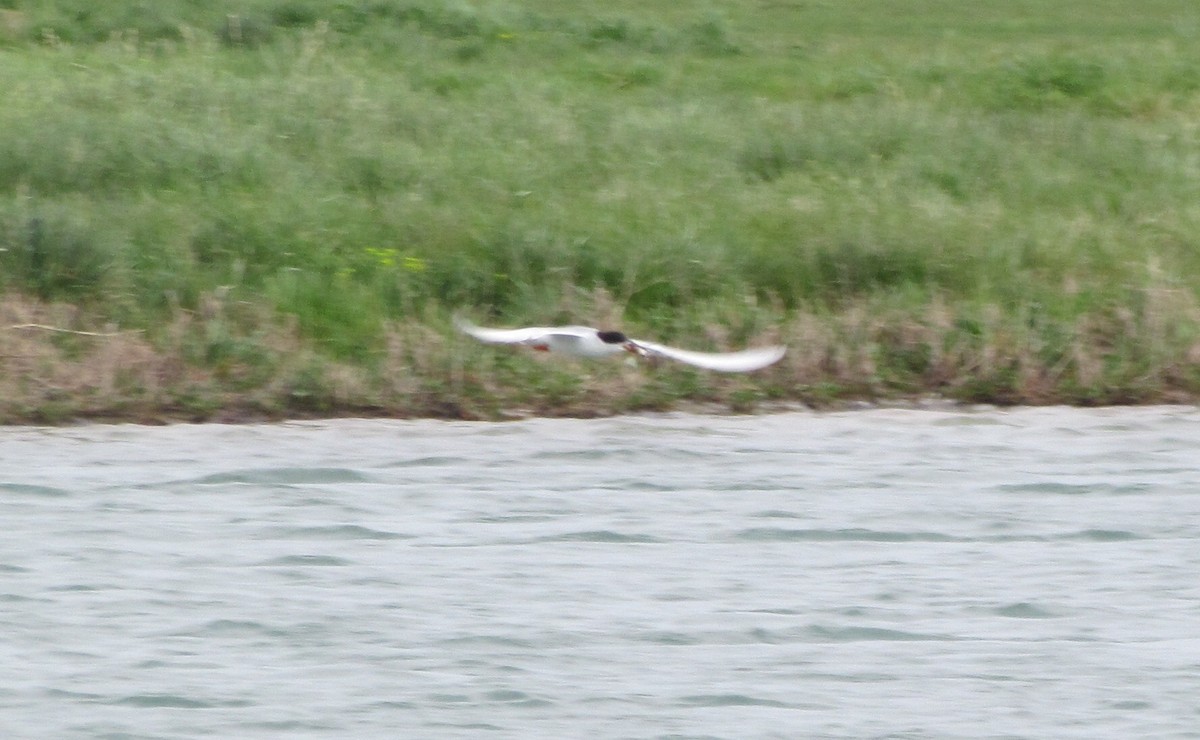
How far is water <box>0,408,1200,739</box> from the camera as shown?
5.53 meters

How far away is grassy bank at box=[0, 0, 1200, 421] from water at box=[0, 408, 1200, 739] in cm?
31

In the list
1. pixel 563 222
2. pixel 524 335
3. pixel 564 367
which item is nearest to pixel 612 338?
pixel 524 335

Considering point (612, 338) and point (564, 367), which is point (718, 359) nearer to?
point (612, 338)

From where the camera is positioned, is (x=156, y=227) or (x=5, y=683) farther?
(x=156, y=227)

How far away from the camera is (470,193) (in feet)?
33.8

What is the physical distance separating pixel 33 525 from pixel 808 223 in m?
4.15

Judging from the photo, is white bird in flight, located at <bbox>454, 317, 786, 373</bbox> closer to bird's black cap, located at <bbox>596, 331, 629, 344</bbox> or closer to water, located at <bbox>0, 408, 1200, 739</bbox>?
bird's black cap, located at <bbox>596, 331, 629, 344</bbox>

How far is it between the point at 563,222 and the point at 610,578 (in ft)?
11.6

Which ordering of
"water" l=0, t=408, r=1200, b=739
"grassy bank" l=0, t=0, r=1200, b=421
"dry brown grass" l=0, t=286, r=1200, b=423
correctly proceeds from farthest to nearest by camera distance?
"grassy bank" l=0, t=0, r=1200, b=421
"dry brown grass" l=0, t=286, r=1200, b=423
"water" l=0, t=408, r=1200, b=739

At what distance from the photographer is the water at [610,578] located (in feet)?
18.1

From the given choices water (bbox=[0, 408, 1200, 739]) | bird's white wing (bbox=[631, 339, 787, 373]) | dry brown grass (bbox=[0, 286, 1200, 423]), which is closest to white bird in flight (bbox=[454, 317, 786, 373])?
bird's white wing (bbox=[631, 339, 787, 373])

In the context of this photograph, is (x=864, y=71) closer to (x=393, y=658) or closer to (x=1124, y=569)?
(x=1124, y=569)

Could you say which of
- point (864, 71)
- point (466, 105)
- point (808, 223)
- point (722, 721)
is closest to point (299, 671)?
point (722, 721)

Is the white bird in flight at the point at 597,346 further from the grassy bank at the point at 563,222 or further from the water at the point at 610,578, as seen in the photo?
the grassy bank at the point at 563,222
